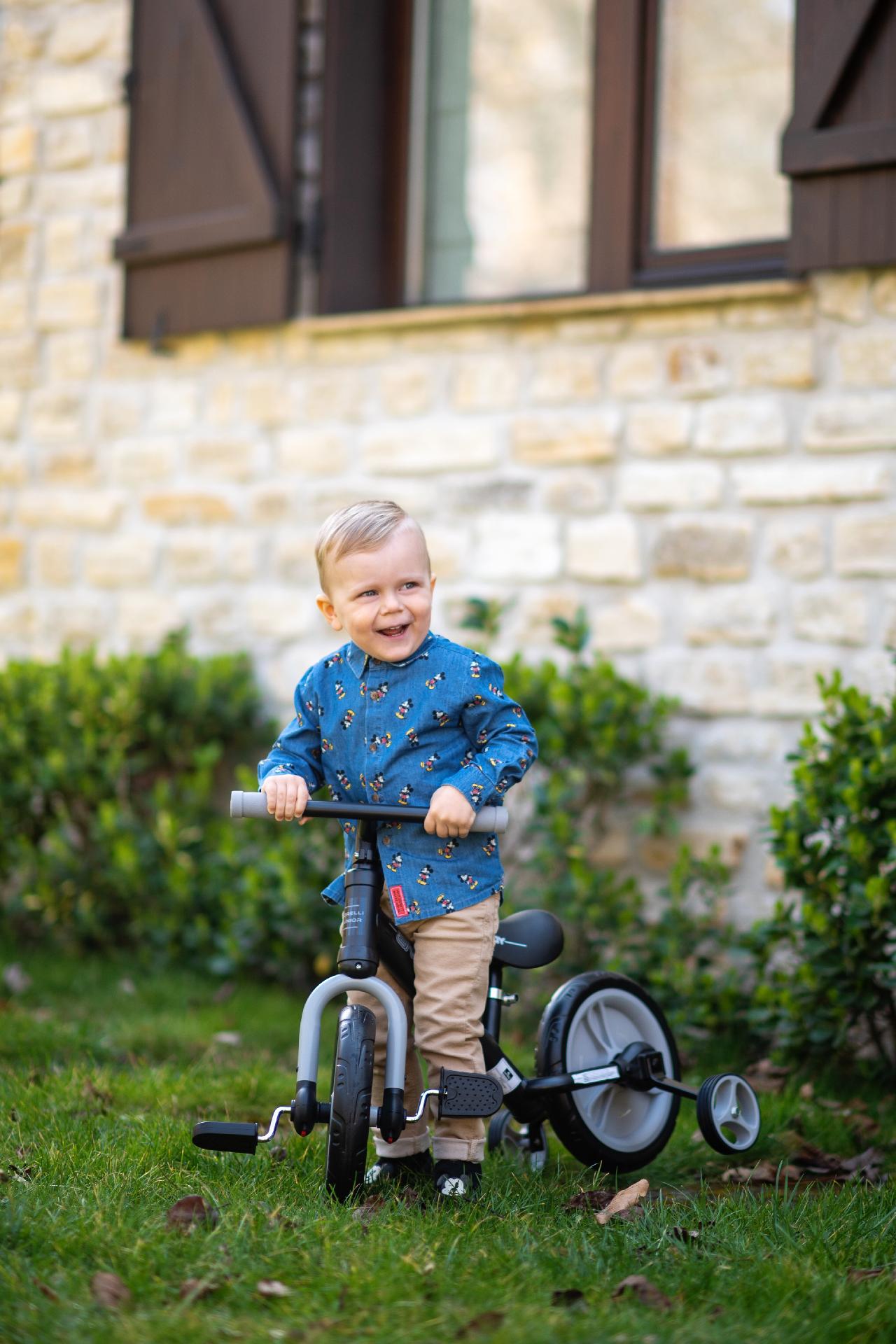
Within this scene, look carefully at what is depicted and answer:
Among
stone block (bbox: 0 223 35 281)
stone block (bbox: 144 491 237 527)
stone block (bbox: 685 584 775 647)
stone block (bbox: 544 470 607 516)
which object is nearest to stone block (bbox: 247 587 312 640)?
stone block (bbox: 144 491 237 527)

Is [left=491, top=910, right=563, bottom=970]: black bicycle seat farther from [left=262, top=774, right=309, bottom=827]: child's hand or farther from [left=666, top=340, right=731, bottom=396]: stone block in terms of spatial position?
[left=666, top=340, right=731, bottom=396]: stone block

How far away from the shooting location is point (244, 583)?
17.9 feet

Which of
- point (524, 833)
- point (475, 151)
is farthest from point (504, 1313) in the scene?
point (475, 151)

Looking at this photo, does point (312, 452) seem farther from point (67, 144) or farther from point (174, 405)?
point (67, 144)

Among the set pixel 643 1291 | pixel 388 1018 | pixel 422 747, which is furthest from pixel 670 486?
pixel 643 1291

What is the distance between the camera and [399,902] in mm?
2736

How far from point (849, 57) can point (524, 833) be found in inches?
99.4

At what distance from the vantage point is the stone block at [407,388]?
5.09 metres

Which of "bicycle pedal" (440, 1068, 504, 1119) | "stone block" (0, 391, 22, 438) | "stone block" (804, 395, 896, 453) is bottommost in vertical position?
"bicycle pedal" (440, 1068, 504, 1119)

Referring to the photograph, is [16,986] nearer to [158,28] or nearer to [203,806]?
[203,806]

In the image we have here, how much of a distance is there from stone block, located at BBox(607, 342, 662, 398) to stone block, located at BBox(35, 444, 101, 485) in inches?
90.2

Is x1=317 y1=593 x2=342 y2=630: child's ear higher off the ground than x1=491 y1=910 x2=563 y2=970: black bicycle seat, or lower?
higher

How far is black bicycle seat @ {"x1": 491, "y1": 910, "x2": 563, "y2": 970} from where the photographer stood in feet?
9.43

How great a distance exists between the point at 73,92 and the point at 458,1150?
4.86 m
